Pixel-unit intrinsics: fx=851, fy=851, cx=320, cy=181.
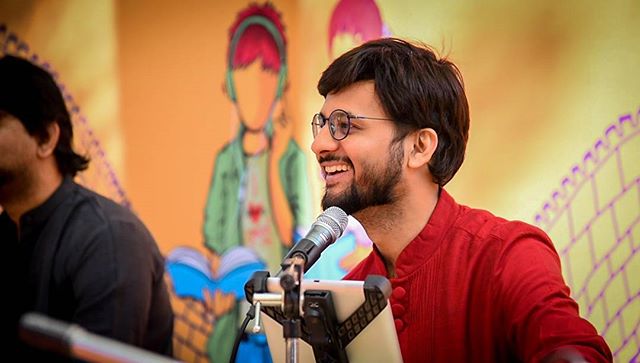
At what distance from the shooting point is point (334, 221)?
78.2 inches

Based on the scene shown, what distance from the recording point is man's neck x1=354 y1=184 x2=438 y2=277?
244cm

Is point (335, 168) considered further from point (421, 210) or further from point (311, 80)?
point (311, 80)

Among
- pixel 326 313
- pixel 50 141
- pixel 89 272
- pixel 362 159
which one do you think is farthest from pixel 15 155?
pixel 326 313

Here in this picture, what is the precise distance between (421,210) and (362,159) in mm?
230

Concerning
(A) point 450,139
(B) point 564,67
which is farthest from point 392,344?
(B) point 564,67

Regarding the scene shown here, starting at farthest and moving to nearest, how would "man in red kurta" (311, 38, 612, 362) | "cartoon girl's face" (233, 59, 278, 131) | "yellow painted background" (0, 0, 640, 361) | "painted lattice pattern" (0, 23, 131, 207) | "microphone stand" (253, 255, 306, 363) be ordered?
"painted lattice pattern" (0, 23, 131, 207)
"cartoon girl's face" (233, 59, 278, 131)
"yellow painted background" (0, 0, 640, 361)
"man in red kurta" (311, 38, 612, 362)
"microphone stand" (253, 255, 306, 363)

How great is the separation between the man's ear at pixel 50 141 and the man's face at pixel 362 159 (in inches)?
46.7

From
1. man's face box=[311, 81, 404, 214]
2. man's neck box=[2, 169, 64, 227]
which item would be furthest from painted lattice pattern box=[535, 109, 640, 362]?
man's neck box=[2, 169, 64, 227]

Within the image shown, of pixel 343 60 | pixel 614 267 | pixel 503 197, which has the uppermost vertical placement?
pixel 343 60

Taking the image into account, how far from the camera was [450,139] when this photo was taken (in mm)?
2510

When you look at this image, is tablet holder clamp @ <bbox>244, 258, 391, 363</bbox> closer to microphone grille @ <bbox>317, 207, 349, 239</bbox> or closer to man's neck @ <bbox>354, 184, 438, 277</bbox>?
microphone grille @ <bbox>317, 207, 349, 239</bbox>

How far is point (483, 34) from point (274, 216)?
150cm

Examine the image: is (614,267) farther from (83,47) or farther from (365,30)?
(83,47)

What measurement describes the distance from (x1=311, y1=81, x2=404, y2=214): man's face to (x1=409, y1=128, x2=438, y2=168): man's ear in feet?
0.13
